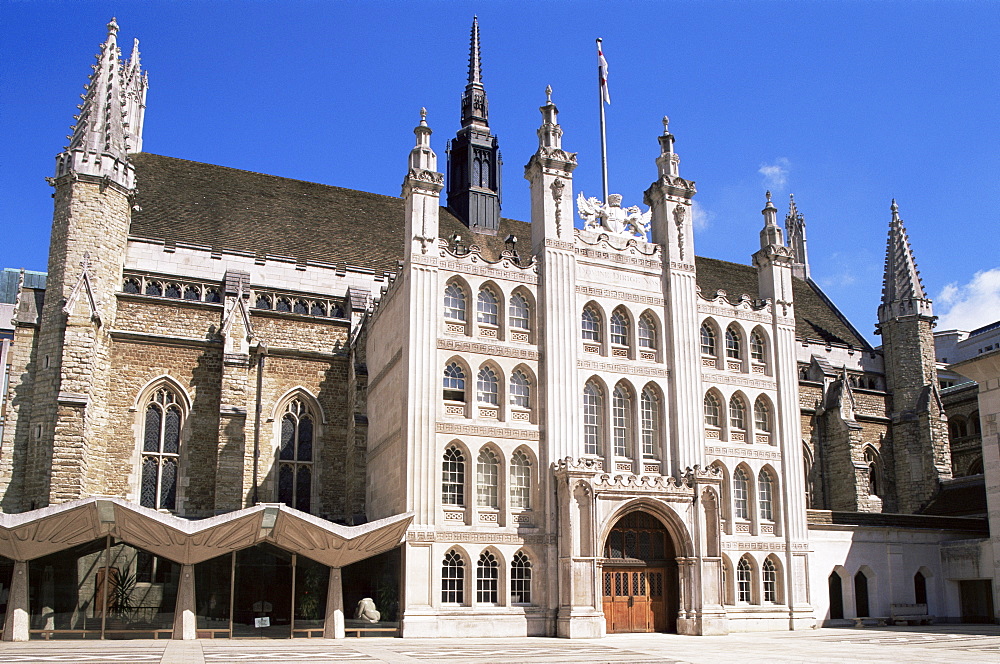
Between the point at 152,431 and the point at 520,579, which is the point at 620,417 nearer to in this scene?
the point at 520,579

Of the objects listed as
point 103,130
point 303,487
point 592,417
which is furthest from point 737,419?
point 103,130

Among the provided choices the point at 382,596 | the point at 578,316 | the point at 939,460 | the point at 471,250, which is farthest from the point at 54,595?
the point at 939,460

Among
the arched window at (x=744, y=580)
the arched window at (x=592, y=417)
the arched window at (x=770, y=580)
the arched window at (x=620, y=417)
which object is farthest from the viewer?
the arched window at (x=770, y=580)

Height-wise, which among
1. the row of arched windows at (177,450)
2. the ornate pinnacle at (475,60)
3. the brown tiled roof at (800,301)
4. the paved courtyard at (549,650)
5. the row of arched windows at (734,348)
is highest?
the ornate pinnacle at (475,60)

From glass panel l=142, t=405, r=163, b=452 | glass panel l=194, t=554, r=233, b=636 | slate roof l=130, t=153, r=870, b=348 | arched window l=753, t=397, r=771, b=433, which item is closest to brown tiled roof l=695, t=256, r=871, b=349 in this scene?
slate roof l=130, t=153, r=870, b=348

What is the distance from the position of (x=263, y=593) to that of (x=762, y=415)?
17964mm

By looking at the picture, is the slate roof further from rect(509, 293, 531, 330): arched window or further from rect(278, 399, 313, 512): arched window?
rect(509, 293, 531, 330): arched window

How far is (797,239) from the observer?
6047cm

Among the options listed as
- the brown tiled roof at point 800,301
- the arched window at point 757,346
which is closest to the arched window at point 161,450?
the arched window at point 757,346

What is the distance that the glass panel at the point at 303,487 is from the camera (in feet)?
106

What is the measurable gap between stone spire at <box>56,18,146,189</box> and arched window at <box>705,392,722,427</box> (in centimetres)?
2139

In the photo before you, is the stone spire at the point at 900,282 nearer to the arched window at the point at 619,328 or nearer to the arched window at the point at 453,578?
the arched window at the point at 619,328

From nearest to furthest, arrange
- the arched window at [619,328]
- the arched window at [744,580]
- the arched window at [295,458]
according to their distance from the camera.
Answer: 1. the arched window at [744,580]
2. the arched window at [619,328]
3. the arched window at [295,458]

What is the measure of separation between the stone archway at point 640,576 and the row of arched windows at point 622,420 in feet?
7.31
